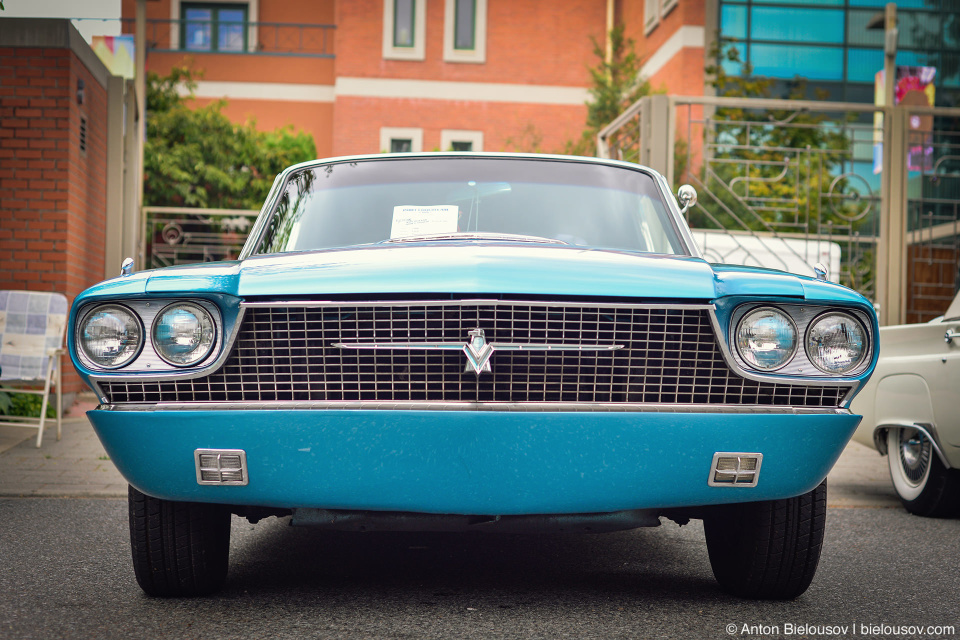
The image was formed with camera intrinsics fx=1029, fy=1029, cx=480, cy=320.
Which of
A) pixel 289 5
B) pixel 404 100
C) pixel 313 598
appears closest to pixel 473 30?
pixel 404 100

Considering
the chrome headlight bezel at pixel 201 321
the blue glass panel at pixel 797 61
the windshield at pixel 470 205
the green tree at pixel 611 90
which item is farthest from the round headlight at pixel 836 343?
the blue glass panel at pixel 797 61

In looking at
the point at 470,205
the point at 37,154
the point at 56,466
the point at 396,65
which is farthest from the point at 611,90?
the point at 470,205

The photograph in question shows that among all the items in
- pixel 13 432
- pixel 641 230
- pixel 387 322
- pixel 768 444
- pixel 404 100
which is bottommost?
pixel 13 432

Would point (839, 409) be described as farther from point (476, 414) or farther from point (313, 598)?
point (313, 598)

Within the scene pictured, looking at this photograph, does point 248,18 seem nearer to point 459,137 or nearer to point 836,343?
point 459,137

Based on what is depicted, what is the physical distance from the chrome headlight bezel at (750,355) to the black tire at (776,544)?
0.45 m

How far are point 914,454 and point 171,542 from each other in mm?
3907

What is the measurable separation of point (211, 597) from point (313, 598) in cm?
31

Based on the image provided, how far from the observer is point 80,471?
5992 mm

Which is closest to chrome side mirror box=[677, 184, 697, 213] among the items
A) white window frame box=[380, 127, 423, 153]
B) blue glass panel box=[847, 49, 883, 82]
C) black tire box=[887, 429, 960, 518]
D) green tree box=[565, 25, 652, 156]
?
black tire box=[887, 429, 960, 518]

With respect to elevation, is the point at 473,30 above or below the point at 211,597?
above

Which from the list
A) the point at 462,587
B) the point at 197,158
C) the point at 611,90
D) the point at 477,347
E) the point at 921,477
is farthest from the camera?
the point at 611,90

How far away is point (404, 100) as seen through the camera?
23.8 m

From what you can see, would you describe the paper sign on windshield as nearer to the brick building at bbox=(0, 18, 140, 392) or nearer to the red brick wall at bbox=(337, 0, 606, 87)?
the brick building at bbox=(0, 18, 140, 392)
